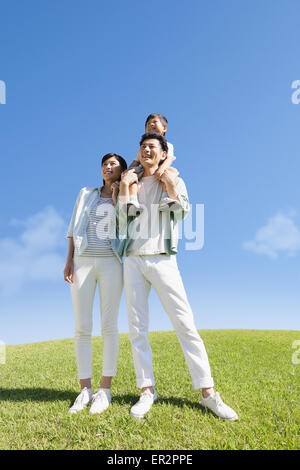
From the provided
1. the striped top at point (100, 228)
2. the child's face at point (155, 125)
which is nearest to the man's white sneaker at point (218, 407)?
the striped top at point (100, 228)

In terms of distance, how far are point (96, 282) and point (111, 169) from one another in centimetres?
169

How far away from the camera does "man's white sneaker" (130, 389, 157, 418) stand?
416cm

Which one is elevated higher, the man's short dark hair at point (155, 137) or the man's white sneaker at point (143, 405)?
the man's short dark hair at point (155, 137)

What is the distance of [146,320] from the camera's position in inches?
177

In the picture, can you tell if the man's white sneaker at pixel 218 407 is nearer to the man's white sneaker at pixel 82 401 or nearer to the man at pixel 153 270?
the man at pixel 153 270

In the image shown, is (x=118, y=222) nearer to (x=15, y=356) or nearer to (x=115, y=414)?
(x=115, y=414)

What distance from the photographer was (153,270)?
437 cm

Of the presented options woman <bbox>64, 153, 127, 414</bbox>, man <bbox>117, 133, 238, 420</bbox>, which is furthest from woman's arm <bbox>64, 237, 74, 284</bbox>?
man <bbox>117, 133, 238, 420</bbox>

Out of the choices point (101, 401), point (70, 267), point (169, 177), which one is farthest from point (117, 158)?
point (101, 401)

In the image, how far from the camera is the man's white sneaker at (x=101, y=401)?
14.5 feet

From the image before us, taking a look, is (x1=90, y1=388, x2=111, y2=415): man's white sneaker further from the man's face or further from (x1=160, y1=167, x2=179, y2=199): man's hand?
the man's face

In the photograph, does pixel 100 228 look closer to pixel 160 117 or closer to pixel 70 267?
pixel 70 267

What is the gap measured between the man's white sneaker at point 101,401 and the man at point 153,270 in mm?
466

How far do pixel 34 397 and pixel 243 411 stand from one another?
336cm
